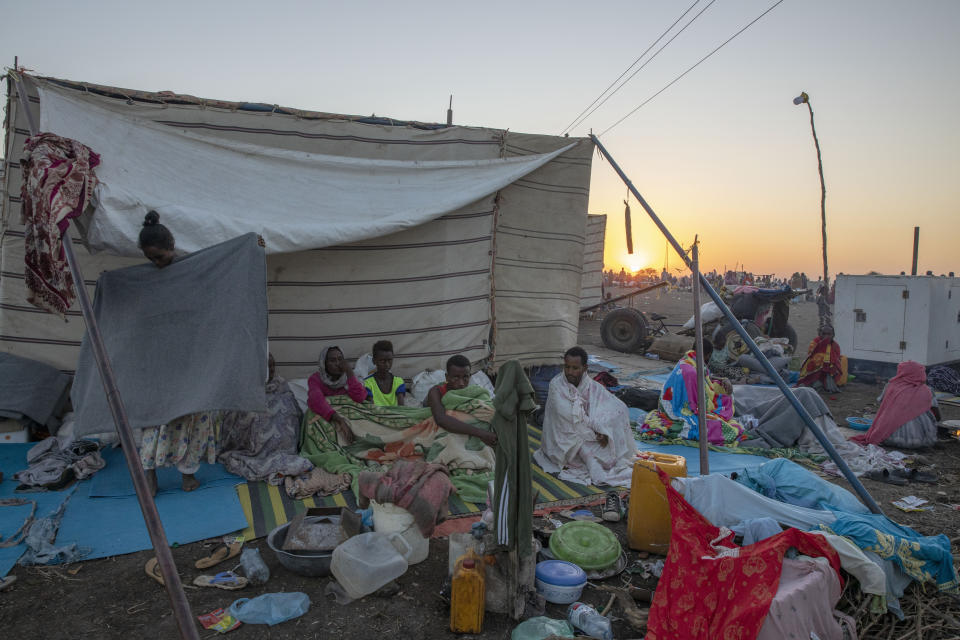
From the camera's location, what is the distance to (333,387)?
200 inches

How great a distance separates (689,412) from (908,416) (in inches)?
89.9

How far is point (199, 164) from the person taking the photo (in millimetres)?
4812

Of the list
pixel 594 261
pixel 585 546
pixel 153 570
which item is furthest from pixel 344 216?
pixel 594 261

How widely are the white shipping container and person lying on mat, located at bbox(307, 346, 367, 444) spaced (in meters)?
9.48

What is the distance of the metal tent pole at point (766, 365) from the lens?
3.66m

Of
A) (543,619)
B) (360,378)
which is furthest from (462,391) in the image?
(543,619)

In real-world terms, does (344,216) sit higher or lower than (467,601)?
higher

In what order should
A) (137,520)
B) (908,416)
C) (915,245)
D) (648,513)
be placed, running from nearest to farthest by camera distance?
(648,513)
(137,520)
(908,416)
(915,245)

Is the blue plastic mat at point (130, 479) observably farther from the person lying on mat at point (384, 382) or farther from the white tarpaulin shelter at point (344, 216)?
the person lying on mat at point (384, 382)

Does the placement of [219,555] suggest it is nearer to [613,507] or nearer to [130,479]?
[130,479]

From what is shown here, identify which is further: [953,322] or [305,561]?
[953,322]

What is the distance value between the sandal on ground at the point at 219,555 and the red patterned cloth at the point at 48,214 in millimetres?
1545

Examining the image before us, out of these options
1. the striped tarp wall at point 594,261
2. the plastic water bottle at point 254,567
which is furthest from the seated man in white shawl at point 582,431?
the striped tarp wall at point 594,261

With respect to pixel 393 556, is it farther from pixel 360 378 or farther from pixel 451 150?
pixel 451 150
